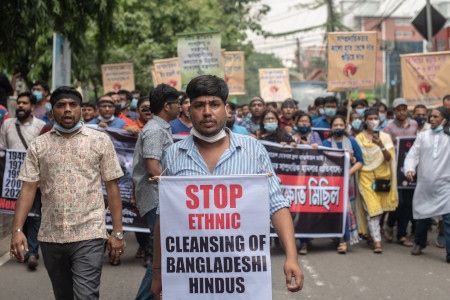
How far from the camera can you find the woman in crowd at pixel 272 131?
9148 mm

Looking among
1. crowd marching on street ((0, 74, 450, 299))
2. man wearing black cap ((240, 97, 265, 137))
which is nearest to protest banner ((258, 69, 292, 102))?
crowd marching on street ((0, 74, 450, 299))

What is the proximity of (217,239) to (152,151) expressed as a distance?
226 centimetres

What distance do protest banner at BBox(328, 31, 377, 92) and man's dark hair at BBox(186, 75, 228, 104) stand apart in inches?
349

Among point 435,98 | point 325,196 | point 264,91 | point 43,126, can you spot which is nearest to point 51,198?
point 43,126

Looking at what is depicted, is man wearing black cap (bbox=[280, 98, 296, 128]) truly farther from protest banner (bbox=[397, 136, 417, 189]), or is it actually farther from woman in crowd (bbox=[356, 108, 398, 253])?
woman in crowd (bbox=[356, 108, 398, 253])

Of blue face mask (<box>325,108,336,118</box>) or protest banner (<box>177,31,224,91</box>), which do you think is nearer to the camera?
blue face mask (<box>325,108,336,118</box>)

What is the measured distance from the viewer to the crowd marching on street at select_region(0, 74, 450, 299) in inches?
150

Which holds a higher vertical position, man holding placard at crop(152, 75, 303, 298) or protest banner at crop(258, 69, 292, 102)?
protest banner at crop(258, 69, 292, 102)

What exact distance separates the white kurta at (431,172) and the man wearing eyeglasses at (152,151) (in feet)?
12.7

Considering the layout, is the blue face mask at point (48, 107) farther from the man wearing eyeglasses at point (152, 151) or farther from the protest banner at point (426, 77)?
the protest banner at point (426, 77)

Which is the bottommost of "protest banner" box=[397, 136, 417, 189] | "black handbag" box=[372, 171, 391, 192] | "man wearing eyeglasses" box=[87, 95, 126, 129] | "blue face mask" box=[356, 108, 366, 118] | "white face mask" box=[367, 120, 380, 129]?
"black handbag" box=[372, 171, 391, 192]

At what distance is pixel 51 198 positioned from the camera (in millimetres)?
4625

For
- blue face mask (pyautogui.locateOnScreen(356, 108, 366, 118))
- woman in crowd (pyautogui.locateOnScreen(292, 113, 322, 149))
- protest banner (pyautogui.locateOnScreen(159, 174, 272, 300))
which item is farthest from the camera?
blue face mask (pyautogui.locateOnScreen(356, 108, 366, 118))

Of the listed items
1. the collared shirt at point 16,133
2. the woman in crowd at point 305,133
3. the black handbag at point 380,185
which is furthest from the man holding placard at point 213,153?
the black handbag at point 380,185
